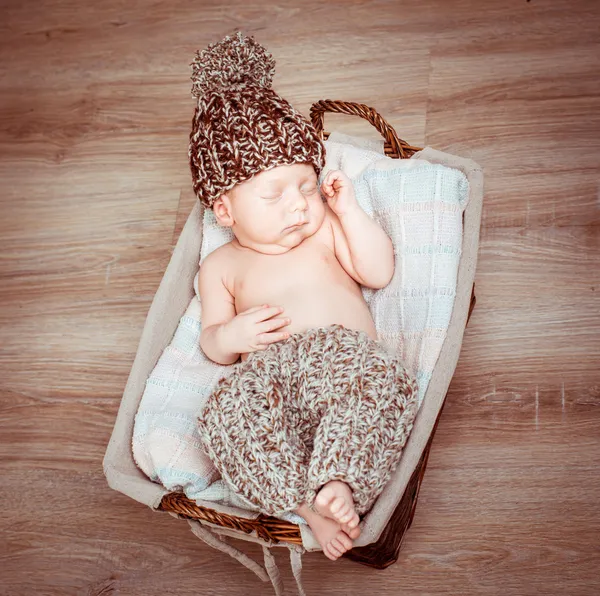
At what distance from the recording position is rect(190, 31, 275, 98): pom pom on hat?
4.25ft

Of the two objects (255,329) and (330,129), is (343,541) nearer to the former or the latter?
(255,329)

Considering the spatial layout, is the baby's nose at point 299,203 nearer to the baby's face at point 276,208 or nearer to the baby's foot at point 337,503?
the baby's face at point 276,208

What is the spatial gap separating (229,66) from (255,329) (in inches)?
18.3

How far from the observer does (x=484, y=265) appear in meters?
1.56

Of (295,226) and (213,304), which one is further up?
(295,226)

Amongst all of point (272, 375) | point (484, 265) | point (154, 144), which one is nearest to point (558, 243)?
point (484, 265)

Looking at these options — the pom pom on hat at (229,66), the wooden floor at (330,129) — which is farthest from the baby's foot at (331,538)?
the pom pom on hat at (229,66)

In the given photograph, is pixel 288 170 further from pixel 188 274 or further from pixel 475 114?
pixel 475 114

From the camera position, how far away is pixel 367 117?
1.42 meters

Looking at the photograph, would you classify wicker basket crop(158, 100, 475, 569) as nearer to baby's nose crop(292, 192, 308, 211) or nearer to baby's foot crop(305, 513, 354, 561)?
baby's foot crop(305, 513, 354, 561)

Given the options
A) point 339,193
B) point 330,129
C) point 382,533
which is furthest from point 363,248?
point 330,129

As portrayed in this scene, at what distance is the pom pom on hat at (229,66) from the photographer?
130cm

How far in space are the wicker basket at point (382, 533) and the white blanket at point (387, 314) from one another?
55 millimetres

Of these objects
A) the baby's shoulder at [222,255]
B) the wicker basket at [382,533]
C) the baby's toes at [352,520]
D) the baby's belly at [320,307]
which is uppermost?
the baby's shoulder at [222,255]
